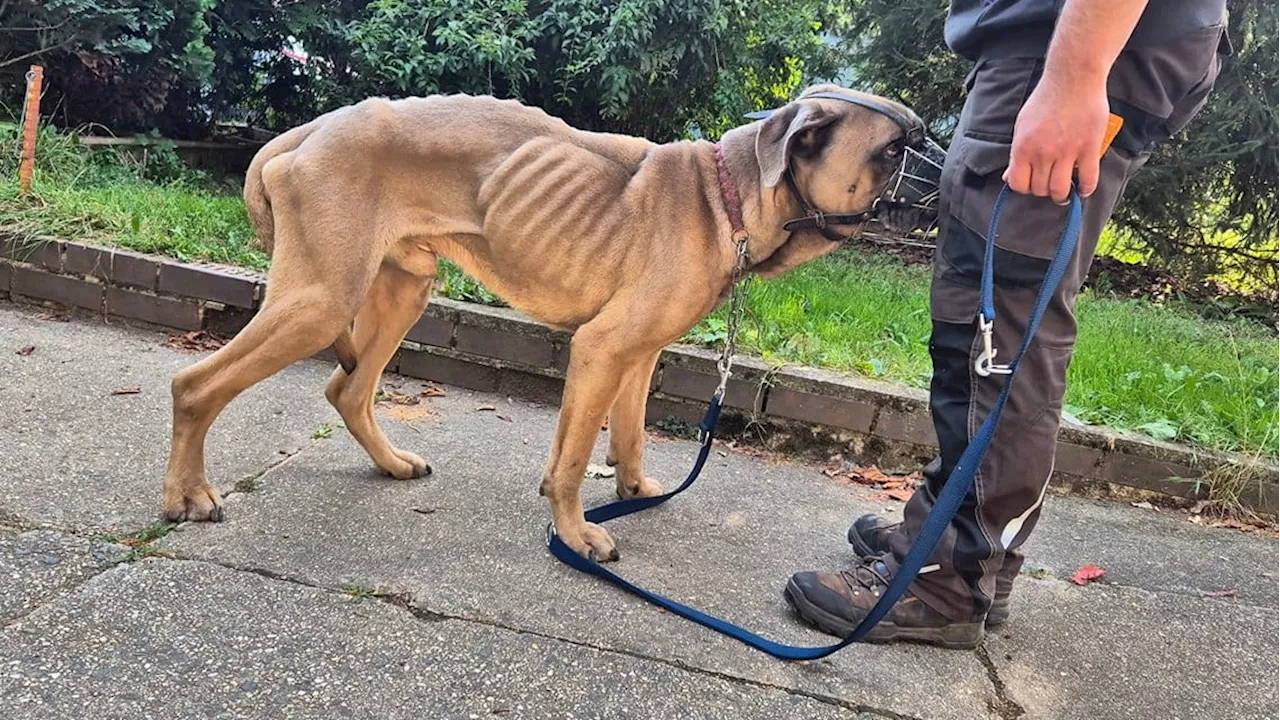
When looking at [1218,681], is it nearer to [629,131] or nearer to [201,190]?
[629,131]

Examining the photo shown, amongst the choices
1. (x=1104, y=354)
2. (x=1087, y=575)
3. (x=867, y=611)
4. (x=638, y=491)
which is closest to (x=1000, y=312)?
(x=867, y=611)

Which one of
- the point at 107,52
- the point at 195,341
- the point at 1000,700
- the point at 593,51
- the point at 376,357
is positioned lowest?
the point at 195,341

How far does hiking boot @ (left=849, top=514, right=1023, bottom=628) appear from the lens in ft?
7.64

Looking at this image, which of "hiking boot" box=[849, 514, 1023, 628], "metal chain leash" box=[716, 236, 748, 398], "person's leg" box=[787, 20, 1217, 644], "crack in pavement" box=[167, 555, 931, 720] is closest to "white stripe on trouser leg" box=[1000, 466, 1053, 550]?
"person's leg" box=[787, 20, 1217, 644]

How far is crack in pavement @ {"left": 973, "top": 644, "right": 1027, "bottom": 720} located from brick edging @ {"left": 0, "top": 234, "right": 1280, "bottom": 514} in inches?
57.3

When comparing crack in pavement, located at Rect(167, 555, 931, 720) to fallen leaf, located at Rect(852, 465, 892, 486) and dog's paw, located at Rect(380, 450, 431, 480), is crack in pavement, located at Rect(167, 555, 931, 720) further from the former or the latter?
fallen leaf, located at Rect(852, 465, 892, 486)

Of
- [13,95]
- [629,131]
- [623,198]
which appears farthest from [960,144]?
[13,95]

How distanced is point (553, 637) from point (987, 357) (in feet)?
3.72

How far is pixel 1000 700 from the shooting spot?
202cm

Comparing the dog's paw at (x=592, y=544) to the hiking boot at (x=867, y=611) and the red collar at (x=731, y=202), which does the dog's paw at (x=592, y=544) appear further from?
the red collar at (x=731, y=202)

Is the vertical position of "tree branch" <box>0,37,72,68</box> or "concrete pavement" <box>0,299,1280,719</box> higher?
"tree branch" <box>0,37,72,68</box>

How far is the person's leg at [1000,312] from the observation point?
1908 mm

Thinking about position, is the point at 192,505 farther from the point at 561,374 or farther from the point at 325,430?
the point at 561,374

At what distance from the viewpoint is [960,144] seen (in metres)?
2.06
